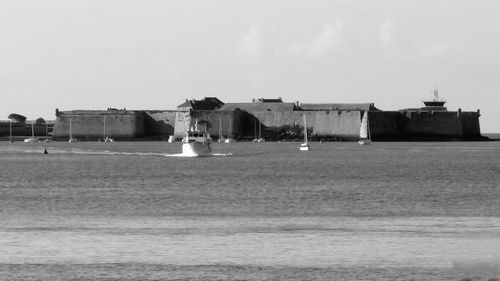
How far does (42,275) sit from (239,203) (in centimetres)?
1476

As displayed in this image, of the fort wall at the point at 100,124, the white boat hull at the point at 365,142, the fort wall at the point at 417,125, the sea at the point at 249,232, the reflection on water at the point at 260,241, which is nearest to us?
the sea at the point at 249,232

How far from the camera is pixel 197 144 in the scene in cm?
7262

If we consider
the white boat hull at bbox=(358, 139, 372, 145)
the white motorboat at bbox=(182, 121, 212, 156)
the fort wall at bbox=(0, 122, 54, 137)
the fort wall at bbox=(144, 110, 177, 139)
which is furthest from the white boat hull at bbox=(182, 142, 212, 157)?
the fort wall at bbox=(0, 122, 54, 137)

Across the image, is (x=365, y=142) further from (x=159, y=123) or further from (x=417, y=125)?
(x=159, y=123)

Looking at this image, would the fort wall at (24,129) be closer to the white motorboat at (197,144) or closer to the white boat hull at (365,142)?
the white boat hull at (365,142)

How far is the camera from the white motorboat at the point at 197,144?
2795 inches

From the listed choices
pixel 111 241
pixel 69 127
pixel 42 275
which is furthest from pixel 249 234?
pixel 69 127

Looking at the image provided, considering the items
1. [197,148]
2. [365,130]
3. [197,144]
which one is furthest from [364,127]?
[197,148]

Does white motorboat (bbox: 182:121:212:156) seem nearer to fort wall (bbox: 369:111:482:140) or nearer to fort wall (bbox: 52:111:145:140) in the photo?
fort wall (bbox: 369:111:482:140)

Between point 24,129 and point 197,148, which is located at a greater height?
point 24,129

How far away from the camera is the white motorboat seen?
7100 centimetres

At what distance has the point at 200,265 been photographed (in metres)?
15.6

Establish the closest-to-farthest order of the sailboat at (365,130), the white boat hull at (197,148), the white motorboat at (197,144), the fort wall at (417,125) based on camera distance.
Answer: the white motorboat at (197,144)
the white boat hull at (197,148)
the sailboat at (365,130)
the fort wall at (417,125)

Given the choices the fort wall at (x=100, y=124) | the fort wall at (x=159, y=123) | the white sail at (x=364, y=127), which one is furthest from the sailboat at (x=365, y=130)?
the fort wall at (x=100, y=124)
